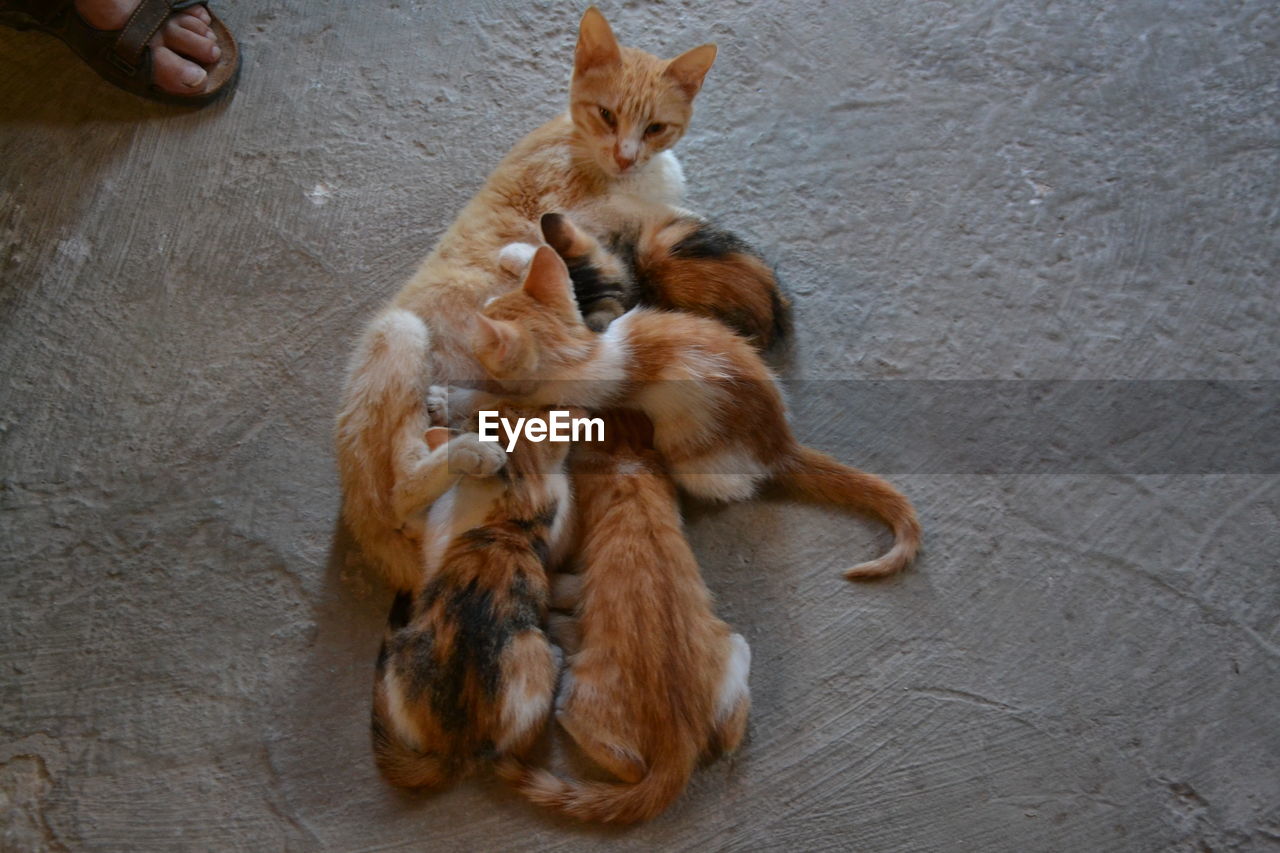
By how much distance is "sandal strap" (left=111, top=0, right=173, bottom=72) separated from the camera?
11.0 ft

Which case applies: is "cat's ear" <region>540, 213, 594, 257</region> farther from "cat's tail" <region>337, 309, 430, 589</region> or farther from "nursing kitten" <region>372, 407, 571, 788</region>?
"nursing kitten" <region>372, 407, 571, 788</region>

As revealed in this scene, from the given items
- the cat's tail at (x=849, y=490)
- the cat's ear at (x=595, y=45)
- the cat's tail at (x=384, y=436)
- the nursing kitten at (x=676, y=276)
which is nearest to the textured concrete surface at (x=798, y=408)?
the cat's tail at (x=849, y=490)

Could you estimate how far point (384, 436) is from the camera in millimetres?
2389

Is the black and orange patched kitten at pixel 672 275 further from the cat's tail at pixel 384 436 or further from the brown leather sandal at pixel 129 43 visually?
the brown leather sandal at pixel 129 43

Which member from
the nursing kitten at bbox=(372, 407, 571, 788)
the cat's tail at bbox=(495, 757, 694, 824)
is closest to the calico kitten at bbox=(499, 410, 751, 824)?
the cat's tail at bbox=(495, 757, 694, 824)

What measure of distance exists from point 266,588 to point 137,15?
2135 millimetres

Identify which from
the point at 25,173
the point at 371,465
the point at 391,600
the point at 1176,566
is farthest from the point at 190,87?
the point at 1176,566

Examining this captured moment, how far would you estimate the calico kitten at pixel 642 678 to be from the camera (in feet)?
6.79

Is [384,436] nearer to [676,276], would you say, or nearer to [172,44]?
[676,276]

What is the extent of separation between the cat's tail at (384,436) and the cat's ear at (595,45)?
100 cm

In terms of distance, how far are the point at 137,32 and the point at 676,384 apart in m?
2.37

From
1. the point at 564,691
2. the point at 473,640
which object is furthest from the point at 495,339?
the point at 564,691

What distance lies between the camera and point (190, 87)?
11.1ft

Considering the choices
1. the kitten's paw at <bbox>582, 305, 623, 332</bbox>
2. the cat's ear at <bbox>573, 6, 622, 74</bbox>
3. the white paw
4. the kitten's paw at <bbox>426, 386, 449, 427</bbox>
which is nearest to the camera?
the white paw
